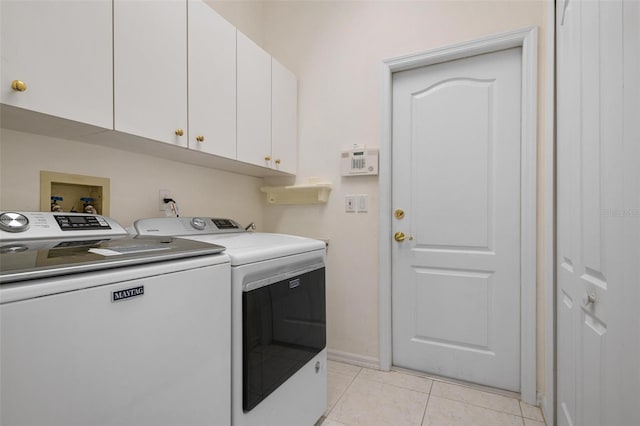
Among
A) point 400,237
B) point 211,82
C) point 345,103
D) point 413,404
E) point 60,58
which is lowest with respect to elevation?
point 413,404

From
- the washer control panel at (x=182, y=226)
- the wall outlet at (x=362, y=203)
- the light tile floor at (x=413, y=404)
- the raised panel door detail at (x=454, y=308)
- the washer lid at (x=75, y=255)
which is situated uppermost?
the wall outlet at (x=362, y=203)

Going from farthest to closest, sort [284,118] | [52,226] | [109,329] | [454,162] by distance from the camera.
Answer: [284,118], [454,162], [52,226], [109,329]

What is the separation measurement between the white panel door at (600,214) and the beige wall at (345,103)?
935 mm

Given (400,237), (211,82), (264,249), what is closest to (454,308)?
(400,237)

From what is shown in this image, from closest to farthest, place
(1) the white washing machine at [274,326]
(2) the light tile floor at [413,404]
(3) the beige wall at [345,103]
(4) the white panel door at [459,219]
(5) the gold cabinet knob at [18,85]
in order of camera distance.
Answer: (5) the gold cabinet knob at [18,85] < (1) the white washing machine at [274,326] < (2) the light tile floor at [413,404] < (4) the white panel door at [459,219] < (3) the beige wall at [345,103]

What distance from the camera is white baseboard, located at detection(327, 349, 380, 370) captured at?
213cm

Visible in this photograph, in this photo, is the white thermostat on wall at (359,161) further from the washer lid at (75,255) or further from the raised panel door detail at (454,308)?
the washer lid at (75,255)

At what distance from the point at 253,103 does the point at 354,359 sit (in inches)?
72.7

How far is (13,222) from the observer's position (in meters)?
0.99

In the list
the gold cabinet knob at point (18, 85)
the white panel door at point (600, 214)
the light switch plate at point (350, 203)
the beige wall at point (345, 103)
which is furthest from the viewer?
the light switch plate at point (350, 203)

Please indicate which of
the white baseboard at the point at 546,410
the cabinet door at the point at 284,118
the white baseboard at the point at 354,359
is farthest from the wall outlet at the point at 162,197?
the white baseboard at the point at 546,410

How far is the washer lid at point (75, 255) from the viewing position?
645 millimetres

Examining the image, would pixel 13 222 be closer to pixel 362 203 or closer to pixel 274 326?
pixel 274 326

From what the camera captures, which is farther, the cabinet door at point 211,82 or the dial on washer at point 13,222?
the cabinet door at point 211,82
